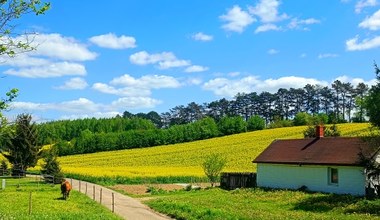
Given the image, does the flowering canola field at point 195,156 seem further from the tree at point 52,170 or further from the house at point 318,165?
the house at point 318,165

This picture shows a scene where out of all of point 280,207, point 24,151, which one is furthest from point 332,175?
point 24,151

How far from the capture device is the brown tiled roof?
32.3 meters

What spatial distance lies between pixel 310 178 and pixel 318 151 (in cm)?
246

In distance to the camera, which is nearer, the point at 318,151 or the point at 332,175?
the point at 332,175

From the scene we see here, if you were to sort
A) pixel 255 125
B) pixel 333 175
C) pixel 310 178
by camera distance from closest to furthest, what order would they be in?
pixel 333 175, pixel 310 178, pixel 255 125

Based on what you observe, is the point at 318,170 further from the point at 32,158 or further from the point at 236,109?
the point at 236,109

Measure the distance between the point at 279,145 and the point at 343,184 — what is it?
10.3 meters

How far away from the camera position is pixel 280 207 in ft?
87.8

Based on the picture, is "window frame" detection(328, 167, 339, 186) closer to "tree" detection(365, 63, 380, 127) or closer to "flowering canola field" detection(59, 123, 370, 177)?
"tree" detection(365, 63, 380, 127)

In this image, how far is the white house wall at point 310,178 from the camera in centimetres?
3105

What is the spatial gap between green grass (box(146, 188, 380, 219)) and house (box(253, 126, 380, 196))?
191 centimetres

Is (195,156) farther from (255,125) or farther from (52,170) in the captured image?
(255,125)

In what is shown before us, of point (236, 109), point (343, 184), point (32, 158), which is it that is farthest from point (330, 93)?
point (343, 184)

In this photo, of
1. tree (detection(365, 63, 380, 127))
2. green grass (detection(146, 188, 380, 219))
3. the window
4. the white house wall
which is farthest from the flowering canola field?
tree (detection(365, 63, 380, 127))
